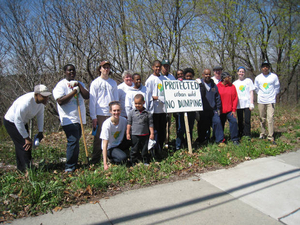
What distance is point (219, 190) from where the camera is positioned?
3.81 metres

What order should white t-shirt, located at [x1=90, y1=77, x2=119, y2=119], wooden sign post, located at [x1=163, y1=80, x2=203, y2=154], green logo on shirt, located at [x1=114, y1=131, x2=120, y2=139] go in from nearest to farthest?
green logo on shirt, located at [x1=114, y1=131, x2=120, y2=139] < white t-shirt, located at [x1=90, y1=77, x2=119, y2=119] < wooden sign post, located at [x1=163, y1=80, x2=203, y2=154]

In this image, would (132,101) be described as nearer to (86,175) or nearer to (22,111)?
(86,175)

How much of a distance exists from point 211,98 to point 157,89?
1.53m

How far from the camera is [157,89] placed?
5488 mm

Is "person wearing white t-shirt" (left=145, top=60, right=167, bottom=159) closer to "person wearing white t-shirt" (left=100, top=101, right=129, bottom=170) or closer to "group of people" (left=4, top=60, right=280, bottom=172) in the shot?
"group of people" (left=4, top=60, right=280, bottom=172)

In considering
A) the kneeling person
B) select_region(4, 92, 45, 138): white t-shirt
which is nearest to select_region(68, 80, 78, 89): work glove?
select_region(4, 92, 45, 138): white t-shirt

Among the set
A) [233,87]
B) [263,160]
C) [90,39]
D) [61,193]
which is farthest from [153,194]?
[90,39]

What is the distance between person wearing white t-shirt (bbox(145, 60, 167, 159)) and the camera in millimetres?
5434

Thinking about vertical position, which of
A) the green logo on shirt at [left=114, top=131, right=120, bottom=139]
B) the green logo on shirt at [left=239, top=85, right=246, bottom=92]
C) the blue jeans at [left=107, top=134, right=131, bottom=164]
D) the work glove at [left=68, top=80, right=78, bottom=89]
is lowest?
the blue jeans at [left=107, top=134, right=131, bottom=164]

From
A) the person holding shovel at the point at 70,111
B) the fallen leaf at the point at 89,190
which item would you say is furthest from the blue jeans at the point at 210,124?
the fallen leaf at the point at 89,190

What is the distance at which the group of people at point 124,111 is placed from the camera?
4277 millimetres

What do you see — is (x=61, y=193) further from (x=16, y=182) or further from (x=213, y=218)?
(x=213, y=218)

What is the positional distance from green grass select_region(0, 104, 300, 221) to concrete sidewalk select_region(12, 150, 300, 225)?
0.80 feet

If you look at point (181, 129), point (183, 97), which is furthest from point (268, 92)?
point (181, 129)
